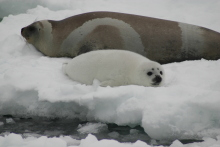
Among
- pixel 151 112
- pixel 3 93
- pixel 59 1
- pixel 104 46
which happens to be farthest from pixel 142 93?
pixel 59 1

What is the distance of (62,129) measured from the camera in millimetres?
3088

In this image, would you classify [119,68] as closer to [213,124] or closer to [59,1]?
[213,124]

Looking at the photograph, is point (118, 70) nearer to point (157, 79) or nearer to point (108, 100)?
point (157, 79)

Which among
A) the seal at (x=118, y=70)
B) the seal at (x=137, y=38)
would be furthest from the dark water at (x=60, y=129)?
the seal at (x=137, y=38)

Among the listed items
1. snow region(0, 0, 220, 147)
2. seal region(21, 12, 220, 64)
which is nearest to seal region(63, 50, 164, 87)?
snow region(0, 0, 220, 147)

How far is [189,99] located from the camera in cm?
297

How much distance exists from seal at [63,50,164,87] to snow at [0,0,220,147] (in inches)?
4.9

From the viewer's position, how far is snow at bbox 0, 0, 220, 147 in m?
2.80

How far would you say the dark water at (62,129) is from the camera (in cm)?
289

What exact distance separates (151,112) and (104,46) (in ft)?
6.39

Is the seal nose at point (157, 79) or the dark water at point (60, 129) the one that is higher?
the seal nose at point (157, 79)

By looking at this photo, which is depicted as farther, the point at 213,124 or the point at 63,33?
the point at 63,33

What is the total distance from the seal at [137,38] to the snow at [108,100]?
258mm

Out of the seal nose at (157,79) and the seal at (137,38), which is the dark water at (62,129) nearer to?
the seal nose at (157,79)
